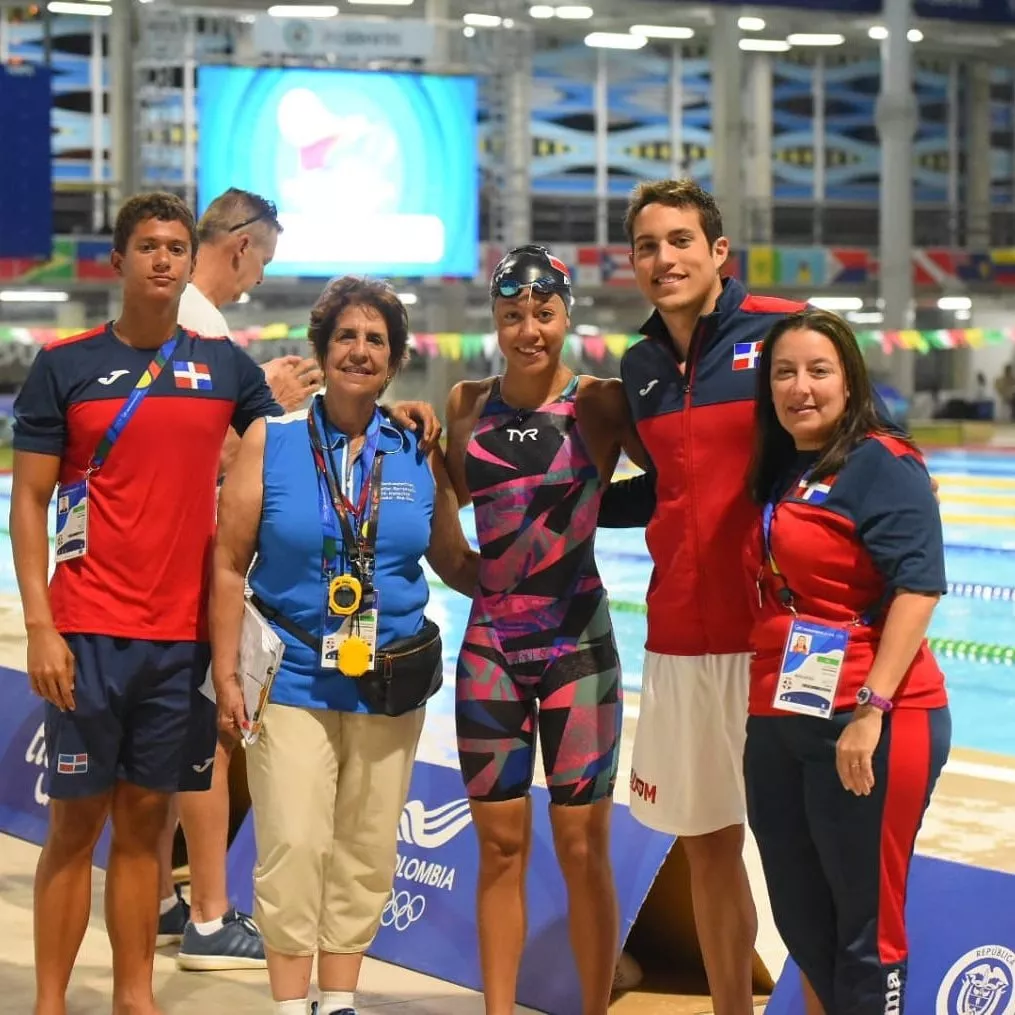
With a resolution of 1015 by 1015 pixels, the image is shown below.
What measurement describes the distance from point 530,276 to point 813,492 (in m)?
0.88

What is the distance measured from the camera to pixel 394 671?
3199 millimetres

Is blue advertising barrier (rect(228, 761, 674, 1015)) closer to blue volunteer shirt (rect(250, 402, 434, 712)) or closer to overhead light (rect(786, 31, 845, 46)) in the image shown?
blue volunteer shirt (rect(250, 402, 434, 712))

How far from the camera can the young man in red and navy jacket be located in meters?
3.16

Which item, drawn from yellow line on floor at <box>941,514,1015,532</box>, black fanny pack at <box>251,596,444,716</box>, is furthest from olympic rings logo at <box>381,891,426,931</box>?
yellow line on floor at <box>941,514,1015,532</box>

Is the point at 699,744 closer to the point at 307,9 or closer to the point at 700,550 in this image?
the point at 700,550

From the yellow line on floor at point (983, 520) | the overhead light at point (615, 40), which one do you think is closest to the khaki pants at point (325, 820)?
the yellow line on floor at point (983, 520)

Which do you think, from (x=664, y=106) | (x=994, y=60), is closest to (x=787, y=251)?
(x=664, y=106)

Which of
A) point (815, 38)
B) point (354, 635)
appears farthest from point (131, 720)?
point (815, 38)

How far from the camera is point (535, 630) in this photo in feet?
10.8

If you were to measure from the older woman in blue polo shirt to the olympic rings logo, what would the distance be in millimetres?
771

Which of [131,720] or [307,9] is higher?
[307,9]

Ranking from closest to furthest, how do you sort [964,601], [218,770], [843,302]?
[218,770], [964,601], [843,302]

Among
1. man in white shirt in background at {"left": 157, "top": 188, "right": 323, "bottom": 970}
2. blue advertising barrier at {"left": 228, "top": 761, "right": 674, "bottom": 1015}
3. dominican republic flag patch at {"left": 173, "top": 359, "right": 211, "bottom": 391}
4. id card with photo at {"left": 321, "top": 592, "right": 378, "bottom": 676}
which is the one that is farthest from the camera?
→ man in white shirt in background at {"left": 157, "top": 188, "right": 323, "bottom": 970}

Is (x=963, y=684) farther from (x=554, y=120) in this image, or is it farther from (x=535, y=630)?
(x=554, y=120)
